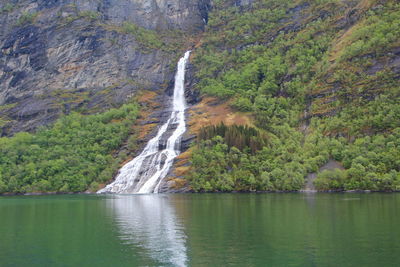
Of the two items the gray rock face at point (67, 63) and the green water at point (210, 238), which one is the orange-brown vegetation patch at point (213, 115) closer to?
the gray rock face at point (67, 63)

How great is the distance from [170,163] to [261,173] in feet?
67.3

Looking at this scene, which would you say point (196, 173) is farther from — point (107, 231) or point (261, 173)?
point (107, 231)

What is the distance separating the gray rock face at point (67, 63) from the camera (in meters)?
145

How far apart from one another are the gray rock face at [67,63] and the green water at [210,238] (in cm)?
10453

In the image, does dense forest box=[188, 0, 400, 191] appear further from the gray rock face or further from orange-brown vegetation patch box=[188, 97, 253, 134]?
the gray rock face

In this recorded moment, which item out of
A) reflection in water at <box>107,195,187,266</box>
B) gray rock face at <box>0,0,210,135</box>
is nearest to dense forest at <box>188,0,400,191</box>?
gray rock face at <box>0,0,210,135</box>

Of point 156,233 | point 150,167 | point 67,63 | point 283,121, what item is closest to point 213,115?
point 283,121

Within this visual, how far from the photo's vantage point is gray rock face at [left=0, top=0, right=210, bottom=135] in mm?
145375

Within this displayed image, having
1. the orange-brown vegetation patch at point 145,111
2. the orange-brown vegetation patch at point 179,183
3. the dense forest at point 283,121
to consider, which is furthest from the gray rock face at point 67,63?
the orange-brown vegetation patch at point 179,183

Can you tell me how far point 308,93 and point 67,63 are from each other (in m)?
87.9

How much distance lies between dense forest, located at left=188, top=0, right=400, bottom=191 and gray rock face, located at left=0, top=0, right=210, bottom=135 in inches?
929

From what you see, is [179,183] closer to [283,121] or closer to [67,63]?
[283,121]

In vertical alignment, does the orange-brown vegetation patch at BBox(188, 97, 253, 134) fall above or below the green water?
above

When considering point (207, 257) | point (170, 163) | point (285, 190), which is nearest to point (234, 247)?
point (207, 257)
